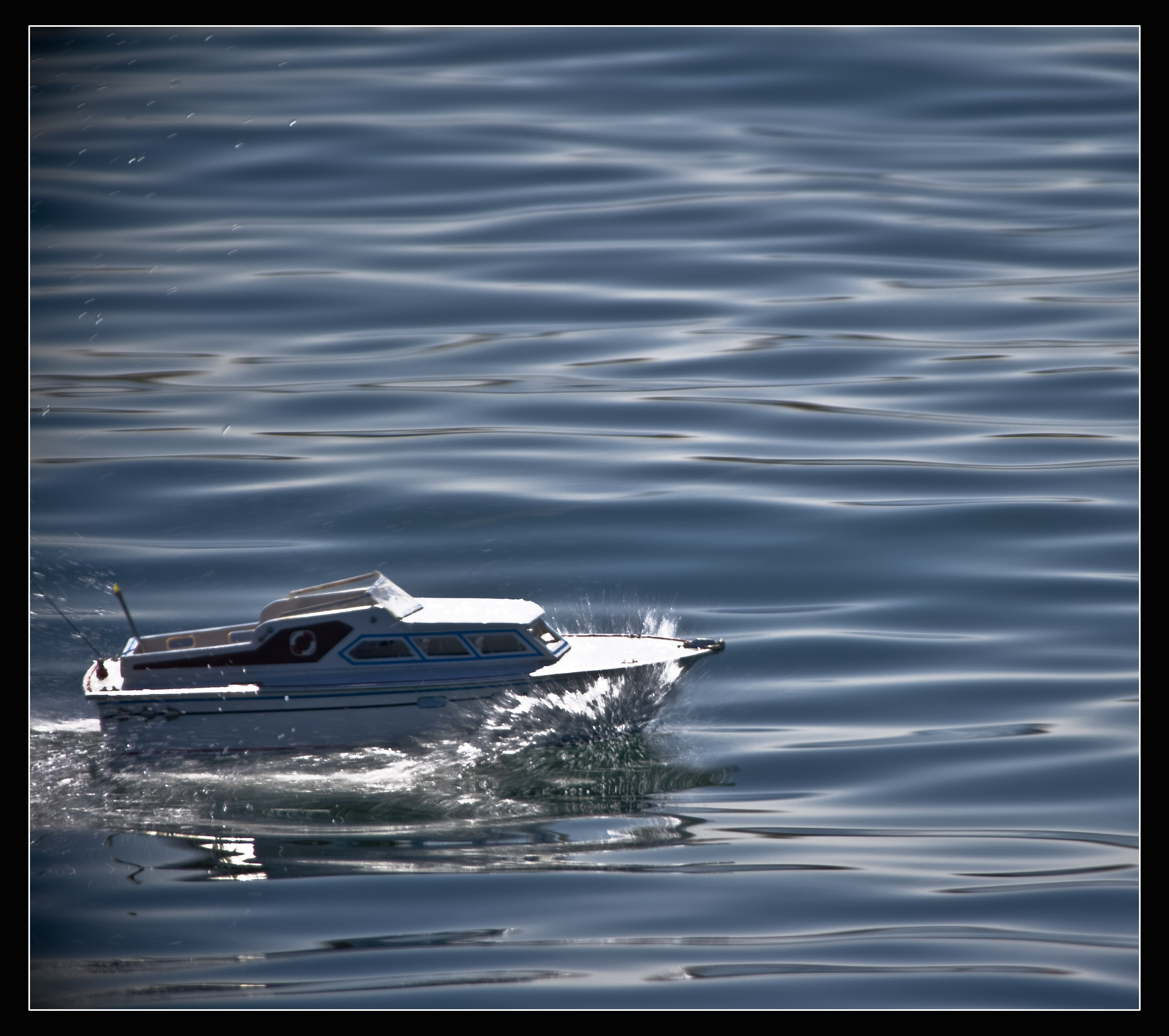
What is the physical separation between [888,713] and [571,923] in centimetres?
584

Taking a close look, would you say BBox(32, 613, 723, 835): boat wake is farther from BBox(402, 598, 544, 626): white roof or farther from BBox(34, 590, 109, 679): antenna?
BBox(34, 590, 109, 679): antenna

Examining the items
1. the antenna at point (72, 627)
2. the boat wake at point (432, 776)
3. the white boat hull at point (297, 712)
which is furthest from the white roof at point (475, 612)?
the antenna at point (72, 627)

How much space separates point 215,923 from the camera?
1270 centimetres

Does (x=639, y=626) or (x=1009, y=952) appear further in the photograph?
(x=639, y=626)

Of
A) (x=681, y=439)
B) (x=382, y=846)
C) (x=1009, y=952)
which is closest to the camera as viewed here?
(x=1009, y=952)

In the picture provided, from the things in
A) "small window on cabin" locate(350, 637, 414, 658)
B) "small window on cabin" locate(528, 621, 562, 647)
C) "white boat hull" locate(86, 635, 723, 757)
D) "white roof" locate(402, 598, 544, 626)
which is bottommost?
"white boat hull" locate(86, 635, 723, 757)

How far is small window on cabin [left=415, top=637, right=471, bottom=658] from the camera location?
50.3 ft

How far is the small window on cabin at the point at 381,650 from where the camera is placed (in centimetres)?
1536

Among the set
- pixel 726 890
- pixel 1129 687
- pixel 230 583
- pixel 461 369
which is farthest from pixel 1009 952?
pixel 461 369

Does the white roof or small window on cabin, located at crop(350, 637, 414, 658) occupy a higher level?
the white roof

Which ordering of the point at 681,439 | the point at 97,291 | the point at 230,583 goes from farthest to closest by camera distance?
the point at 97,291 → the point at 681,439 → the point at 230,583

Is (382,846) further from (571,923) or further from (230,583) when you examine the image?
(230,583)

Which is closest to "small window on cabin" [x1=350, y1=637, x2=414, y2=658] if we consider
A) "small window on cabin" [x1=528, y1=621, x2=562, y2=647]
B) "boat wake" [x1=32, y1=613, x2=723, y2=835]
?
"boat wake" [x1=32, y1=613, x2=723, y2=835]

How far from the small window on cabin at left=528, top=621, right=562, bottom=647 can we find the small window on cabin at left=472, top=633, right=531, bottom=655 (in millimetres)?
297
